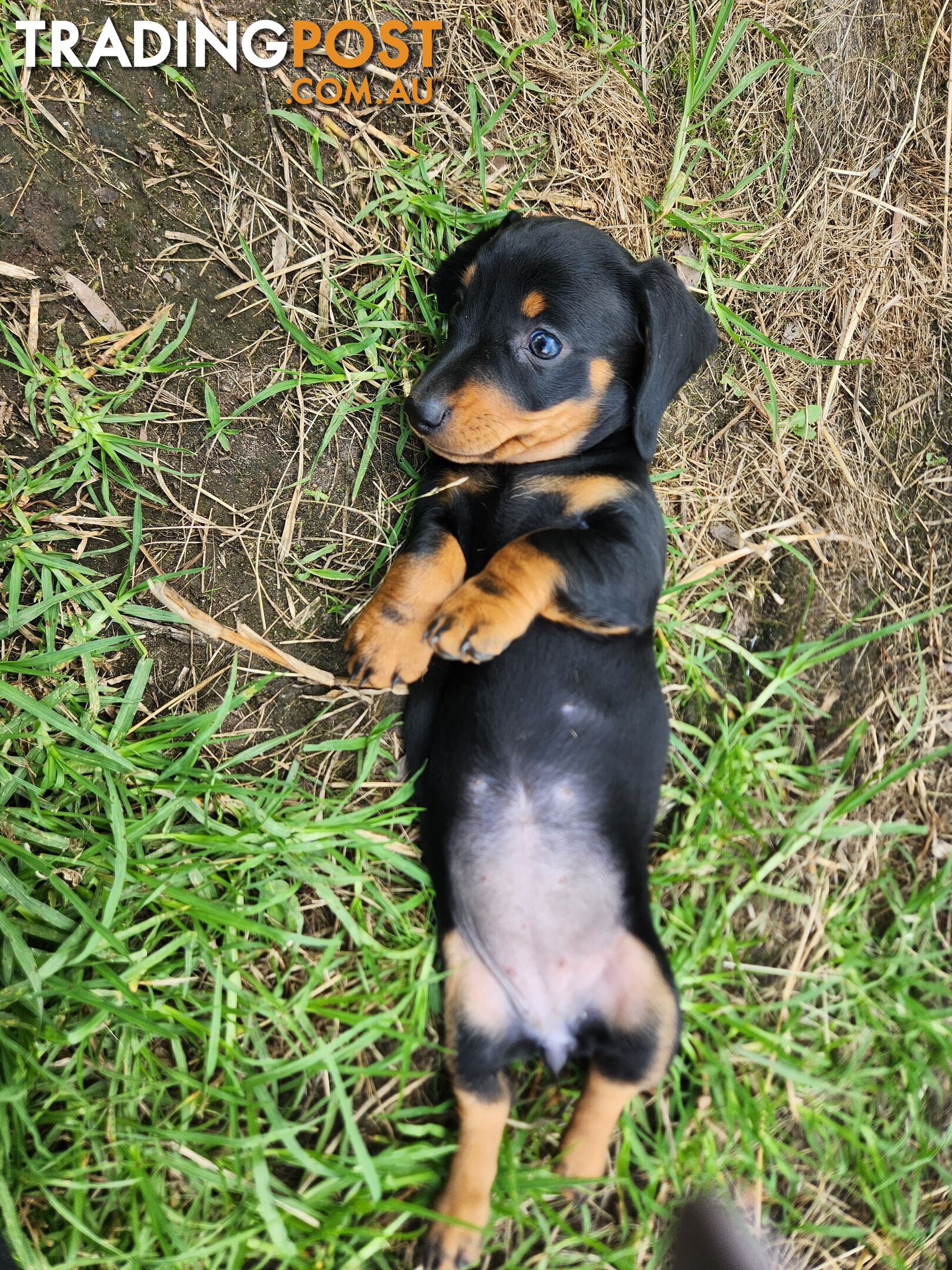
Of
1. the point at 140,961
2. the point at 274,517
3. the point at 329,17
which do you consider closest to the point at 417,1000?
the point at 140,961

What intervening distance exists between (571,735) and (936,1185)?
210 cm

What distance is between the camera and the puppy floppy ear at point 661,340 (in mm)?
2600

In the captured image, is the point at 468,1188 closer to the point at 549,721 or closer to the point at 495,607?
the point at 549,721

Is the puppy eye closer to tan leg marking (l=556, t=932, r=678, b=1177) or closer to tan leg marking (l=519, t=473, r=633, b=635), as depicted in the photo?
tan leg marking (l=519, t=473, r=633, b=635)

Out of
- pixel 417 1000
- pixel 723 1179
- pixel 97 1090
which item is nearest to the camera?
pixel 97 1090

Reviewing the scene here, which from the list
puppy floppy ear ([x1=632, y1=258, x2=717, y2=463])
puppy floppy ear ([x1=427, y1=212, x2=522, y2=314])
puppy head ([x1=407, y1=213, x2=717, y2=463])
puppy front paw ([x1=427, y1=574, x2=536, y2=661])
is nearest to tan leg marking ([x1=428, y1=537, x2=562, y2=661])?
puppy front paw ([x1=427, y1=574, x2=536, y2=661])

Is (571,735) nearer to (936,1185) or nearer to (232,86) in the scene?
(936,1185)

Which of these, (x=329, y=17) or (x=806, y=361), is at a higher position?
(x=329, y=17)

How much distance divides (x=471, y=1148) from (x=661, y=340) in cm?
237

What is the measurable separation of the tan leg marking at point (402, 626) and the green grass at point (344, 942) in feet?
1.12

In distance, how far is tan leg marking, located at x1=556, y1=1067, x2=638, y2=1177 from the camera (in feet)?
8.50

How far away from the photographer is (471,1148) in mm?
2553

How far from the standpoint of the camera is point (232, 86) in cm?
295

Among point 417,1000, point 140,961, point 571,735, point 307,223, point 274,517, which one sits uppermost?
point 307,223
